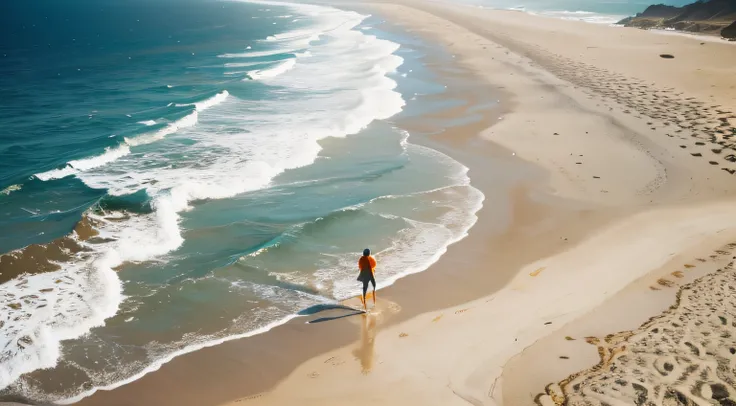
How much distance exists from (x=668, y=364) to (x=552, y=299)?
2984 millimetres

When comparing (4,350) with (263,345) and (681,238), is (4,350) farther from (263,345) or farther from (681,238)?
(681,238)

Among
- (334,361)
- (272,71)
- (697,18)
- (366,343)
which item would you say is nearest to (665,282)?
(366,343)

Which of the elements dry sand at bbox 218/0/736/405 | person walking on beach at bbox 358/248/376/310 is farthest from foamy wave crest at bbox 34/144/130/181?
dry sand at bbox 218/0/736/405

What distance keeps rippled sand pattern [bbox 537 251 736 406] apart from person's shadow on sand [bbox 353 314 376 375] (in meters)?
2.60

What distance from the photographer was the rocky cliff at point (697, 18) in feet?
136

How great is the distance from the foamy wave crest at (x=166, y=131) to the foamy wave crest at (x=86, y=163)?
67 cm

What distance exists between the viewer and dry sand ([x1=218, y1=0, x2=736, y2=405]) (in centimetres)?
686

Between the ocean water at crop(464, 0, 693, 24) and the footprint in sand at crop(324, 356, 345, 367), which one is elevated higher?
the ocean water at crop(464, 0, 693, 24)

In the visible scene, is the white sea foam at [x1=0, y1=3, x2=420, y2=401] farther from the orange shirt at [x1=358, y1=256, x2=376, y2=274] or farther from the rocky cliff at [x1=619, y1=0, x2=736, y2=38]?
the rocky cliff at [x1=619, y1=0, x2=736, y2=38]

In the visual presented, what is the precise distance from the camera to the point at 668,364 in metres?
6.59

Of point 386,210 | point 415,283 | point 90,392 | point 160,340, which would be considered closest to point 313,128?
point 386,210

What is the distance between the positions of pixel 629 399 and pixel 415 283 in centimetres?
499

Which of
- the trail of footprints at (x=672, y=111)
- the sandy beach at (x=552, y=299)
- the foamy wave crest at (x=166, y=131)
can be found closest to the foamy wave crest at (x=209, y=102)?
the foamy wave crest at (x=166, y=131)

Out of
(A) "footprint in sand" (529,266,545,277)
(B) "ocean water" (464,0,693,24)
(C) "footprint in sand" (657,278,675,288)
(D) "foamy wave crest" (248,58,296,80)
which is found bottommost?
(A) "footprint in sand" (529,266,545,277)
